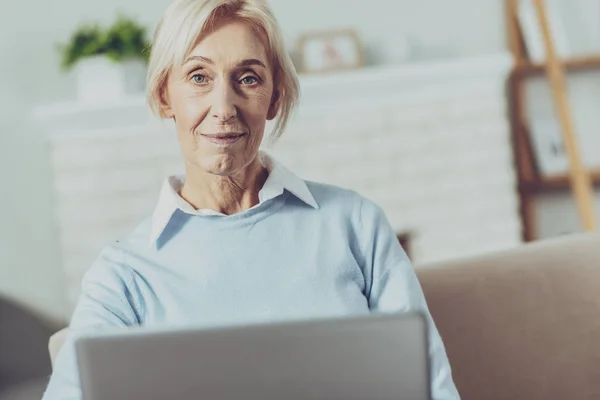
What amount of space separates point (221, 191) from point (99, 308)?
261mm

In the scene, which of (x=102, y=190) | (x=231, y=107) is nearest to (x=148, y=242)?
(x=231, y=107)

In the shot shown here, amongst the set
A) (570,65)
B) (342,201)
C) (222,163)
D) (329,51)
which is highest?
(329,51)

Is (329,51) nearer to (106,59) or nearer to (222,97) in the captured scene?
(106,59)

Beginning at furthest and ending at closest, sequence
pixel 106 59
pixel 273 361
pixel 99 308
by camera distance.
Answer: pixel 106 59 < pixel 99 308 < pixel 273 361

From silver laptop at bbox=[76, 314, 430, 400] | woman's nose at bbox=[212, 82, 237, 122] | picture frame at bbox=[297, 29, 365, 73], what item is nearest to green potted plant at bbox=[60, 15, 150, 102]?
picture frame at bbox=[297, 29, 365, 73]

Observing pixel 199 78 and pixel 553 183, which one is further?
pixel 553 183

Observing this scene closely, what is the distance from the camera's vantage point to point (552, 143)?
3807mm

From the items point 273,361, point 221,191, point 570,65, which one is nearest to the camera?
point 273,361

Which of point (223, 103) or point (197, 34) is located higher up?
point (197, 34)

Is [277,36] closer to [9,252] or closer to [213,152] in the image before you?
[213,152]

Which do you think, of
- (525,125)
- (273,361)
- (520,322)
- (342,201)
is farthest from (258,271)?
(525,125)

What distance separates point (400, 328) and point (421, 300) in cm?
44

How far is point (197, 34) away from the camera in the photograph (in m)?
1.23

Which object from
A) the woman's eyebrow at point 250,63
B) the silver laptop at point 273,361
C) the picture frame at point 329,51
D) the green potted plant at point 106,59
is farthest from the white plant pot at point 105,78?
the silver laptop at point 273,361
